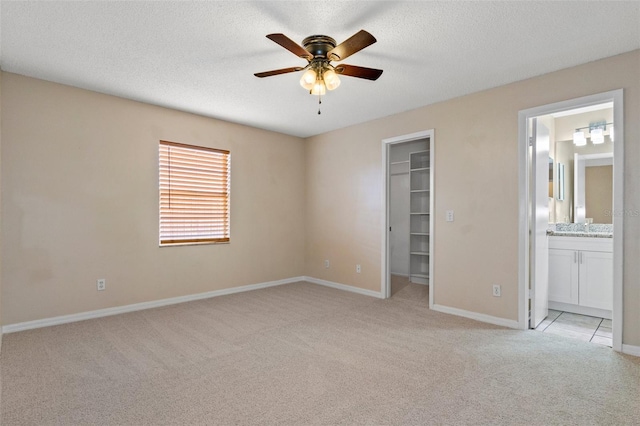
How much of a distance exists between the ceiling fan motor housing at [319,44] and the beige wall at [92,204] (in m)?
2.62

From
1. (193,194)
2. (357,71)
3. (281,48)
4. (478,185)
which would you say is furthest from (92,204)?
(478,185)

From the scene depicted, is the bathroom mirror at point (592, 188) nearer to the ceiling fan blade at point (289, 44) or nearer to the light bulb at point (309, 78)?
the light bulb at point (309, 78)

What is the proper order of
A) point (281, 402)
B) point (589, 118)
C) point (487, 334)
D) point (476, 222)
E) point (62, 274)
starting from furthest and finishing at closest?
point (589, 118) < point (476, 222) < point (62, 274) < point (487, 334) < point (281, 402)

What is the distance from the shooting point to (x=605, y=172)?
396 centimetres

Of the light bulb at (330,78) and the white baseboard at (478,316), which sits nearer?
the light bulb at (330,78)

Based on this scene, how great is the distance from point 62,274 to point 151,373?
1.92 m

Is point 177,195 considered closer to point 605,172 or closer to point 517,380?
point 517,380

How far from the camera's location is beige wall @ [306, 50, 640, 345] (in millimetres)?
2799

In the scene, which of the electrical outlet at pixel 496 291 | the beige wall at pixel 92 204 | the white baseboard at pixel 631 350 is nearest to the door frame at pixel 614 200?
the white baseboard at pixel 631 350

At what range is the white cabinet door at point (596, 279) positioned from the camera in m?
3.75

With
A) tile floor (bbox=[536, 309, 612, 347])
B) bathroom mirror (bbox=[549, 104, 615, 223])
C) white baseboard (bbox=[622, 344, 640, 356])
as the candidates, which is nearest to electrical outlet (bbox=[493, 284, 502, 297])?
tile floor (bbox=[536, 309, 612, 347])

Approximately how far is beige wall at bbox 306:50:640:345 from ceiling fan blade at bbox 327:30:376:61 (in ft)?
6.84

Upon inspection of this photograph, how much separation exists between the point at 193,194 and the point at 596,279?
5.07 meters

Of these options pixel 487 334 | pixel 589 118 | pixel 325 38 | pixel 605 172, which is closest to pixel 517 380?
pixel 487 334
